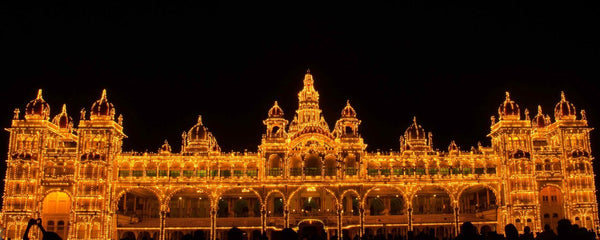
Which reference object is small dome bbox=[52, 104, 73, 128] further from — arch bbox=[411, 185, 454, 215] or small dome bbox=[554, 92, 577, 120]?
small dome bbox=[554, 92, 577, 120]

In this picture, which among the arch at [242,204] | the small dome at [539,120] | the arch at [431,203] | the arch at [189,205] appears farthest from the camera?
the small dome at [539,120]

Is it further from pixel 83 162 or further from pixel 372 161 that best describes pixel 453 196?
pixel 83 162

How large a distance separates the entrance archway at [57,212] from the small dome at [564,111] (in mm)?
52013

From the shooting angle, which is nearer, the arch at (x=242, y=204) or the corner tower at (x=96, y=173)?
the corner tower at (x=96, y=173)

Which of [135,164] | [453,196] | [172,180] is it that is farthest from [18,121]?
[453,196]

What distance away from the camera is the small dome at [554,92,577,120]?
65750 millimetres

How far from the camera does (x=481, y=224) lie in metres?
65.5

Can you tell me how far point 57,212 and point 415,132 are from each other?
4049cm

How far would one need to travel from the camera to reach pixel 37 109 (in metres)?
63.7

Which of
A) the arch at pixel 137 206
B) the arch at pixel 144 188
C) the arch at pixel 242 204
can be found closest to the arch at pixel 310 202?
the arch at pixel 242 204

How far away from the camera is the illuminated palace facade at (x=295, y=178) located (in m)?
62.3

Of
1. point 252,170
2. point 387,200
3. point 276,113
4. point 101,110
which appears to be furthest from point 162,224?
point 387,200

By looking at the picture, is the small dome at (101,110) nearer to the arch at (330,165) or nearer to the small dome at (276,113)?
the small dome at (276,113)

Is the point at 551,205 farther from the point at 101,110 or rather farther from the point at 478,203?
the point at 101,110
